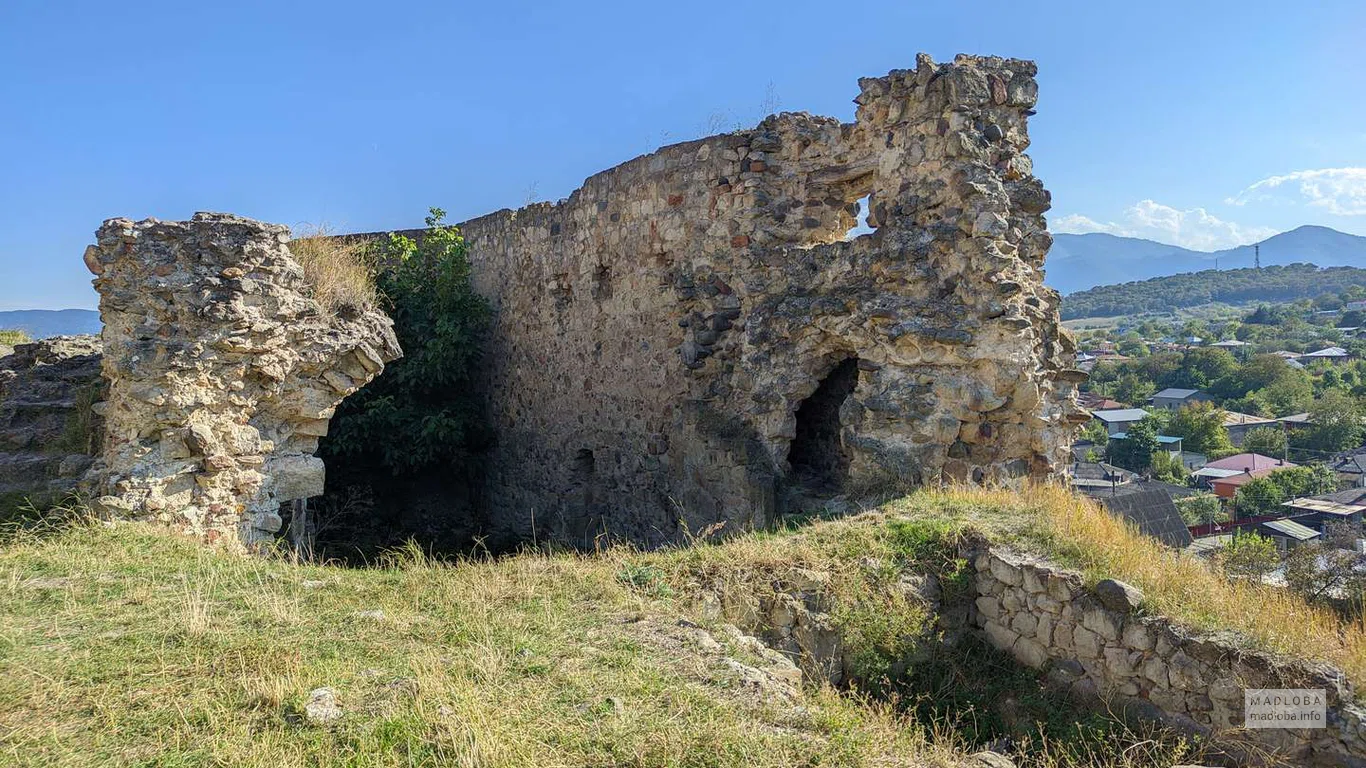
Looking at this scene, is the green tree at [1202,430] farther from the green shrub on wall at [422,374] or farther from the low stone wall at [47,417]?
the low stone wall at [47,417]

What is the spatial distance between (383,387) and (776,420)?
589cm

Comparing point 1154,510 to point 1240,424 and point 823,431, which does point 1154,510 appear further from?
point 1240,424

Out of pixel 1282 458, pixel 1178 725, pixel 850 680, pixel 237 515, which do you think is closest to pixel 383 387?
pixel 237 515

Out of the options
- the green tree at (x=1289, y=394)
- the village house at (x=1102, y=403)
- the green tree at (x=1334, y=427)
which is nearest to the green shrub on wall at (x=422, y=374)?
the green tree at (x=1334, y=427)

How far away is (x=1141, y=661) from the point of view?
15.5ft

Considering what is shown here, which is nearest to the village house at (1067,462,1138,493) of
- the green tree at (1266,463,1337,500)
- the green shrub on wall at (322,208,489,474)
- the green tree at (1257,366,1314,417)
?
the green tree at (1266,463,1337,500)

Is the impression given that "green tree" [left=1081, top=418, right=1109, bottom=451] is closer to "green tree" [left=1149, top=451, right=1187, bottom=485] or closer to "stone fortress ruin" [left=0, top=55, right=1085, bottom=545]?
"green tree" [left=1149, top=451, right=1187, bottom=485]

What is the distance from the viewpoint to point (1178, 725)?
4535 millimetres

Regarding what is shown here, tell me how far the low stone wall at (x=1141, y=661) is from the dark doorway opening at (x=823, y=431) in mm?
2862

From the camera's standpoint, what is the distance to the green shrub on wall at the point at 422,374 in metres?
10.8

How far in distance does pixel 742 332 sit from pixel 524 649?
4.85 metres

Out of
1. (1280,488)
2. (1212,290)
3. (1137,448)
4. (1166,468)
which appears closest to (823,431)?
(1280,488)

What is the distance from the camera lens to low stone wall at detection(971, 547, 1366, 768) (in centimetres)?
399

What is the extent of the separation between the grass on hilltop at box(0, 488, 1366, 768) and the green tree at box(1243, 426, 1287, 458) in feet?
140
